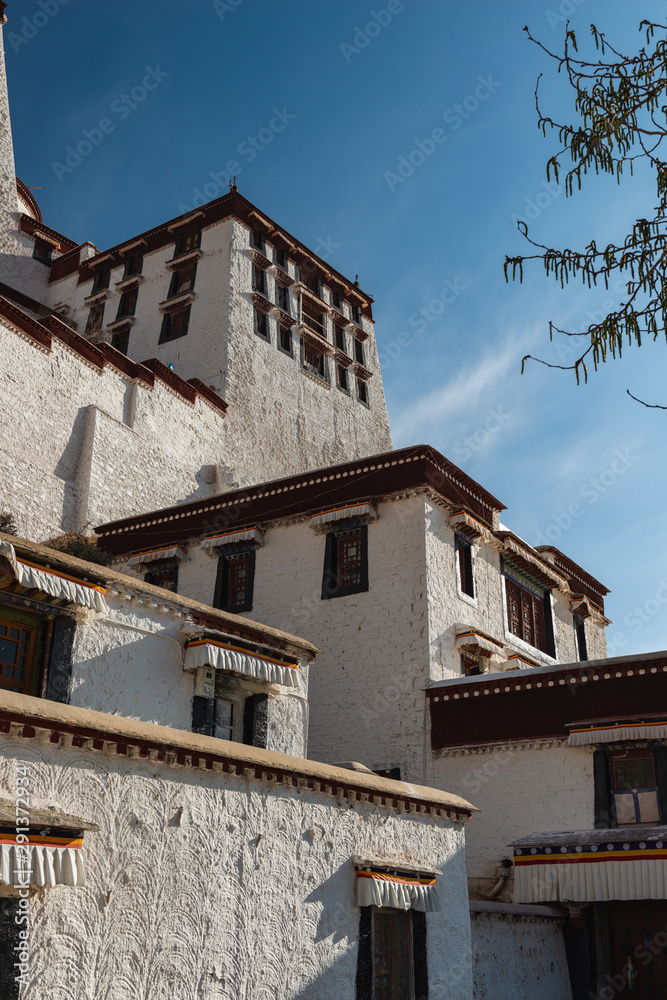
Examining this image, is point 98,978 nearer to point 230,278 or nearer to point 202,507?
point 202,507

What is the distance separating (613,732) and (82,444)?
11.1 m

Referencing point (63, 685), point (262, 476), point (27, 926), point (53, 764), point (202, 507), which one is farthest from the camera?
point (262, 476)

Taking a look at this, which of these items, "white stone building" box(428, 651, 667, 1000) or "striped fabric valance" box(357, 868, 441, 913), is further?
"white stone building" box(428, 651, 667, 1000)

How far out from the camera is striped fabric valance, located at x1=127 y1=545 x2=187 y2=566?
16016 millimetres

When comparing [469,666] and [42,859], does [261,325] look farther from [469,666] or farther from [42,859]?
[42,859]

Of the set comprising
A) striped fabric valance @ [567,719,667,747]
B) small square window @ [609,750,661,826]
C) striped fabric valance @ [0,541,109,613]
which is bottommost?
small square window @ [609,750,661,826]

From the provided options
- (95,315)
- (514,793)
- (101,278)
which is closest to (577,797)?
(514,793)

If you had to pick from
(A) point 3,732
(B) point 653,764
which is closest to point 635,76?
(A) point 3,732

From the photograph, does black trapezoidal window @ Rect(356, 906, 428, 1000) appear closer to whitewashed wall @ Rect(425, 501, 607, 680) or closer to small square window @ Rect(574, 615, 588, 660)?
whitewashed wall @ Rect(425, 501, 607, 680)

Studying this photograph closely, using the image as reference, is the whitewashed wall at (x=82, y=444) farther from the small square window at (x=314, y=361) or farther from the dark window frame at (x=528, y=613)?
the dark window frame at (x=528, y=613)

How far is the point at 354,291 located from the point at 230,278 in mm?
6081

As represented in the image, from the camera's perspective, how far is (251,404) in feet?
75.9

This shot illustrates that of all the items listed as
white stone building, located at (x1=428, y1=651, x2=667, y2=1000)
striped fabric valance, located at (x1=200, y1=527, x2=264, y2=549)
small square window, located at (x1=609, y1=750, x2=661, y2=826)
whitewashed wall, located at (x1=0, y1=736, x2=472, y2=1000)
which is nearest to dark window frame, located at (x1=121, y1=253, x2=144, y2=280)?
striped fabric valance, located at (x1=200, y1=527, x2=264, y2=549)

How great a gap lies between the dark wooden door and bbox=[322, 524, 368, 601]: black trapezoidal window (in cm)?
618
